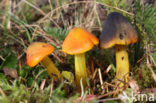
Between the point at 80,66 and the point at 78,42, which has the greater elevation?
the point at 78,42

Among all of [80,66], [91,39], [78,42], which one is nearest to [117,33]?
[91,39]

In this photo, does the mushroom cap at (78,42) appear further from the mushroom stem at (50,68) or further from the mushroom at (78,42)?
the mushroom stem at (50,68)

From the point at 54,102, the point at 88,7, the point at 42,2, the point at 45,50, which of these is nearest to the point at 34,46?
the point at 45,50

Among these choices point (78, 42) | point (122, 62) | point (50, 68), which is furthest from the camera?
point (50, 68)

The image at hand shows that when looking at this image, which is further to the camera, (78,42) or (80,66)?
(80,66)

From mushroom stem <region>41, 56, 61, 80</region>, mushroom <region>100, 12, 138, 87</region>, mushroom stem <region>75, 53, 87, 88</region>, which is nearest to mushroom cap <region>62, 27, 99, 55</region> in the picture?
mushroom <region>100, 12, 138, 87</region>

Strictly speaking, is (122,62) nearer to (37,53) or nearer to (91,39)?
(91,39)
